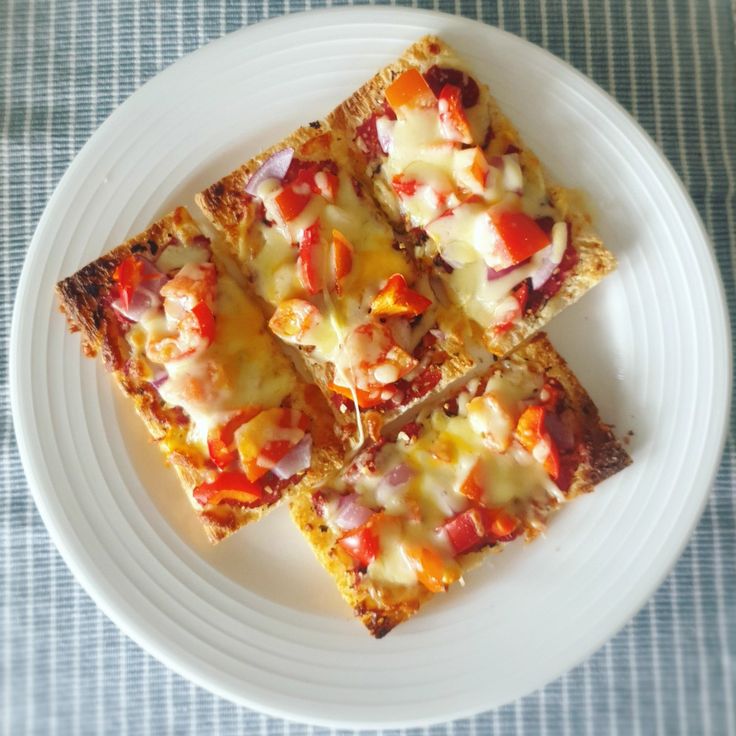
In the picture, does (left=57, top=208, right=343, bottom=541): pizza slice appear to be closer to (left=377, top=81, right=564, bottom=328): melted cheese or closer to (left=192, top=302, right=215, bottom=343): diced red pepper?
(left=192, top=302, right=215, bottom=343): diced red pepper

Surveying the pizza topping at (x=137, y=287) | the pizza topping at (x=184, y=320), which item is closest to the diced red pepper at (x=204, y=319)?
the pizza topping at (x=184, y=320)

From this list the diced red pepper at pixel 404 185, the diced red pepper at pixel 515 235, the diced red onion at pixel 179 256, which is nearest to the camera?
the diced red pepper at pixel 515 235

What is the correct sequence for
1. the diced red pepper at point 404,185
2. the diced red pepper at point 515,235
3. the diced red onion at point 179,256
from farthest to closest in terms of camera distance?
1. the diced red onion at point 179,256
2. the diced red pepper at point 404,185
3. the diced red pepper at point 515,235

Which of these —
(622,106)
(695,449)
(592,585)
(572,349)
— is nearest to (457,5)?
(622,106)

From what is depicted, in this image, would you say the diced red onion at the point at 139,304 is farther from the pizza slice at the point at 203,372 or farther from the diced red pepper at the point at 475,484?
the diced red pepper at the point at 475,484

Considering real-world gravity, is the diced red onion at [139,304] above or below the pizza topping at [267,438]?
above

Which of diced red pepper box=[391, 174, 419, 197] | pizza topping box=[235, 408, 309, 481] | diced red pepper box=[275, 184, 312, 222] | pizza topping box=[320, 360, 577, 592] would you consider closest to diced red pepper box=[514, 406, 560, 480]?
pizza topping box=[320, 360, 577, 592]
